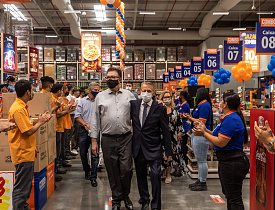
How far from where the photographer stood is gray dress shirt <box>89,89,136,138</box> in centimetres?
362

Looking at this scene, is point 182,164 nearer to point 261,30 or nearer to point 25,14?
point 261,30

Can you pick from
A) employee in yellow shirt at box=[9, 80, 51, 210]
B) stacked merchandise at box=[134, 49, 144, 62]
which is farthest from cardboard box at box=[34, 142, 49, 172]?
stacked merchandise at box=[134, 49, 144, 62]

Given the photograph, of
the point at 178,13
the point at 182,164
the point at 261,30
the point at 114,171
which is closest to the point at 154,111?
the point at 114,171

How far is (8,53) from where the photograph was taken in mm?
7535

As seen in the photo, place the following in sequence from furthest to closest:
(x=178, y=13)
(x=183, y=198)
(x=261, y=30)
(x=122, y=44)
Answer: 1. (x=178, y=13)
2. (x=122, y=44)
3. (x=261, y=30)
4. (x=183, y=198)

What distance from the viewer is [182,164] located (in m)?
5.35

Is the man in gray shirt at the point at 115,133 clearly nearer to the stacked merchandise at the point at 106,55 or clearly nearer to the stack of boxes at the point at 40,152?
the stack of boxes at the point at 40,152

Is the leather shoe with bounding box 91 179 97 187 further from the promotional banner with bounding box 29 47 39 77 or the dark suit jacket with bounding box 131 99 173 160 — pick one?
the promotional banner with bounding box 29 47 39 77

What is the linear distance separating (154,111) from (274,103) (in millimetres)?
2560

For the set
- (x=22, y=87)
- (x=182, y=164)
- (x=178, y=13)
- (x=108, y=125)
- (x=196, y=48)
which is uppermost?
(x=178, y=13)

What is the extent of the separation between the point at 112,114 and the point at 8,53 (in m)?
5.22

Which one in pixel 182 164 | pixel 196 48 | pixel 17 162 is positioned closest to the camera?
pixel 17 162

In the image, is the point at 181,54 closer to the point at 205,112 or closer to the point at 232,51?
the point at 232,51

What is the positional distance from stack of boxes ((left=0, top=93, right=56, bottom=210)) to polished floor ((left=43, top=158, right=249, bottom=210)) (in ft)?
0.85
